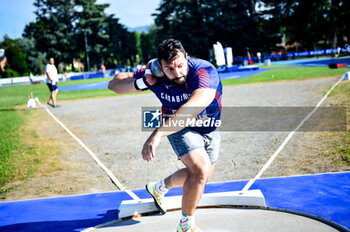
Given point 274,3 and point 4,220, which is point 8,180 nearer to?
point 4,220

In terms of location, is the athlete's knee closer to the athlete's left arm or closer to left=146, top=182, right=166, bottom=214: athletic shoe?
the athlete's left arm

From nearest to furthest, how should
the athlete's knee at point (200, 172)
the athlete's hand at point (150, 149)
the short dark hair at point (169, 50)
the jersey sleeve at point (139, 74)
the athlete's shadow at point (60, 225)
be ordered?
the athlete's hand at point (150, 149) < the short dark hair at point (169, 50) < the athlete's knee at point (200, 172) < the jersey sleeve at point (139, 74) < the athlete's shadow at point (60, 225)

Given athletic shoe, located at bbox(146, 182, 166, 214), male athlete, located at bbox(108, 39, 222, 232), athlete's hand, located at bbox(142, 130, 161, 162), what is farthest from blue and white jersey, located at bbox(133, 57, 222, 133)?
athletic shoe, located at bbox(146, 182, 166, 214)

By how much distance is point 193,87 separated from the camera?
2.88 metres

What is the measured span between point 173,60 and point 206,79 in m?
0.33

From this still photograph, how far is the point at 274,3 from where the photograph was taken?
199 ft

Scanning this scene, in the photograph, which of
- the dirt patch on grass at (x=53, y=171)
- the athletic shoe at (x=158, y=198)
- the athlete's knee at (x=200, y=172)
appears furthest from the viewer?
the dirt patch on grass at (x=53, y=171)

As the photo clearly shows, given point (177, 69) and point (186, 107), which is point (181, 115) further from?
point (177, 69)

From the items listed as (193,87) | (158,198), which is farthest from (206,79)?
(158,198)

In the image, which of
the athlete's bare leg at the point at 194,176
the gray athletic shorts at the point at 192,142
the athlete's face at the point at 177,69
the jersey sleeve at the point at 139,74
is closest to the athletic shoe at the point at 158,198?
the athlete's bare leg at the point at 194,176

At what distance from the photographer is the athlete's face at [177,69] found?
2.78 metres

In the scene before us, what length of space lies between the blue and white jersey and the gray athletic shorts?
7 centimetres

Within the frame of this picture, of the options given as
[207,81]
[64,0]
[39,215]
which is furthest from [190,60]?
[64,0]

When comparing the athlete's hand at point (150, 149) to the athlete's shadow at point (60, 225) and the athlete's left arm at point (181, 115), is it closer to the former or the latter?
the athlete's left arm at point (181, 115)
